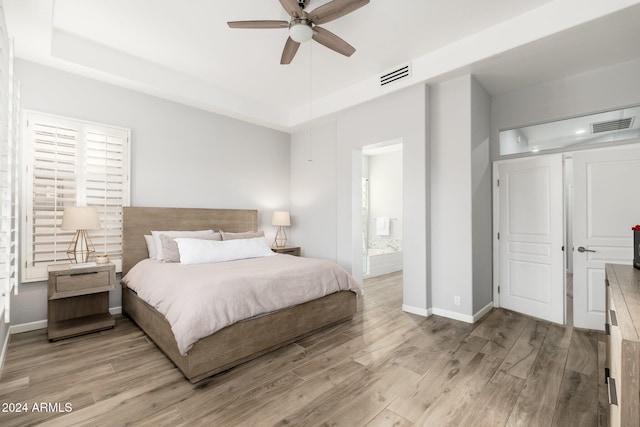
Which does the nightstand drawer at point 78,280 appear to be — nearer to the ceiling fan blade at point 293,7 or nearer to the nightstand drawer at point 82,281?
the nightstand drawer at point 82,281

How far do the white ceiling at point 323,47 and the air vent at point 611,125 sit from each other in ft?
2.04

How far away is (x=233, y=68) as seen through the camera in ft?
12.6

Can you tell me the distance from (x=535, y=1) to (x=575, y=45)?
626 mm

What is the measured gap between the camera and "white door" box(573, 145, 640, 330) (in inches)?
120

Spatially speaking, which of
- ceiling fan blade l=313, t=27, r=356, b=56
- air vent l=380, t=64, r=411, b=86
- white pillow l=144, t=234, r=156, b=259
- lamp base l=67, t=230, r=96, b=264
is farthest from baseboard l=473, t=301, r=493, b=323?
lamp base l=67, t=230, r=96, b=264

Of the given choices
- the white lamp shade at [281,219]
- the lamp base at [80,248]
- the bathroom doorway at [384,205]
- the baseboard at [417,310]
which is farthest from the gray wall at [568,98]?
the lamp base at [80,248]

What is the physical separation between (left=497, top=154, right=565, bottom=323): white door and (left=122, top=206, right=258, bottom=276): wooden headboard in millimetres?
3824

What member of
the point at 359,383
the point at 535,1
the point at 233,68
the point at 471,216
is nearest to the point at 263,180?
the point at 233,68

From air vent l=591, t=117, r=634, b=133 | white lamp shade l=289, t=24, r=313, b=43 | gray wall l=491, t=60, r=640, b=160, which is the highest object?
white lamp shade l=289, t=24, r=313, b=43

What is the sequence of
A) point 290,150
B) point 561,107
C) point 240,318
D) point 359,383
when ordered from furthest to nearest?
1. point 290,150
2. point 561,107
3. point 240,318
4. point 359,383

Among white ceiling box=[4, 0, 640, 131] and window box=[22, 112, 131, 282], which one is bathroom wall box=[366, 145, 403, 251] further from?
window box=[22, 112, 131, 282]

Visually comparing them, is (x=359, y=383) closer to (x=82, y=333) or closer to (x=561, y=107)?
(x=82, y=333)

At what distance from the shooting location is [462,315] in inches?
137

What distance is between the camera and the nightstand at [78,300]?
293cm
